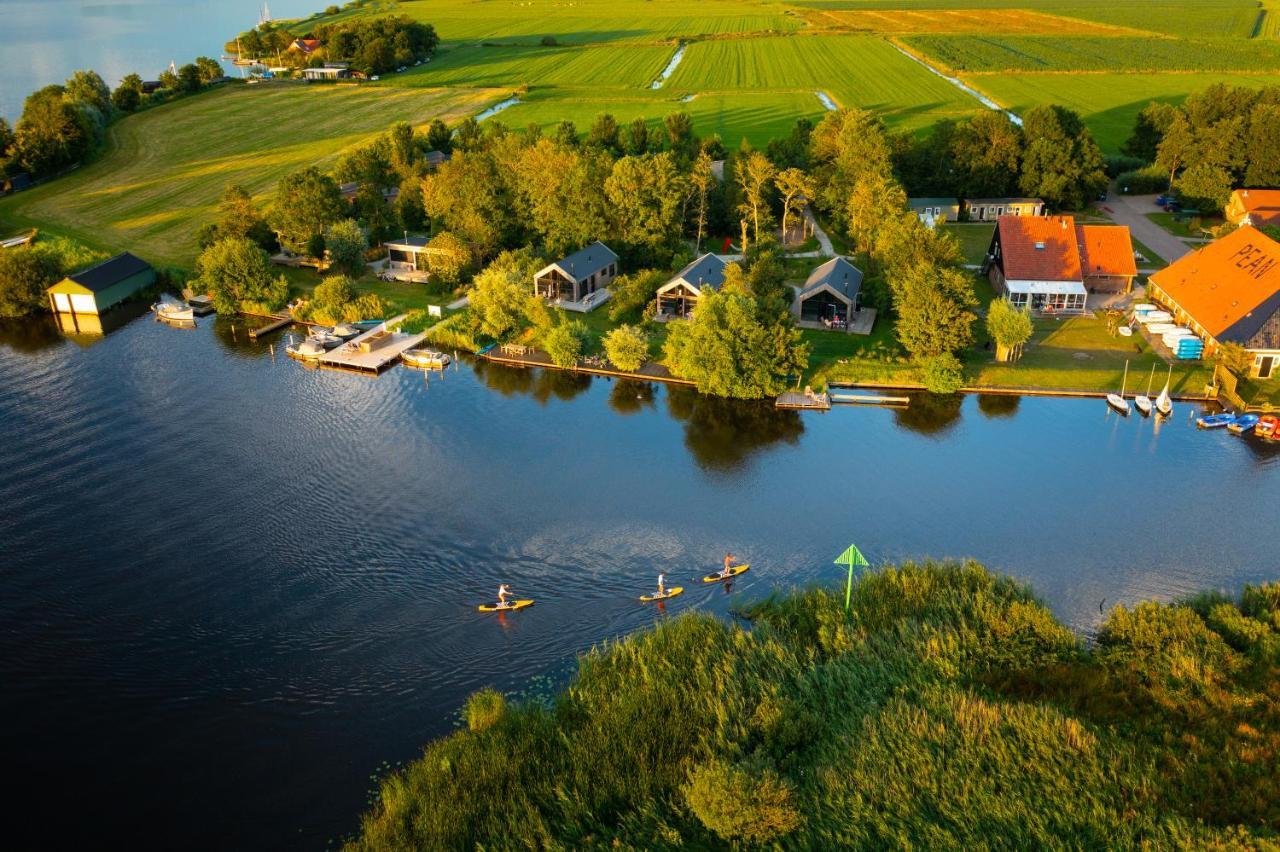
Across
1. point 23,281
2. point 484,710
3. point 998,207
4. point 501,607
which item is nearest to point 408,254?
point 23,281

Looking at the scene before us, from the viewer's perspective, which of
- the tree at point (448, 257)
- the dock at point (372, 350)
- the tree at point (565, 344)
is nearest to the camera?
the tree at point (565, 344)

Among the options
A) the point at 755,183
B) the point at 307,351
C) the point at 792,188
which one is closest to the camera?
the point at 307,351

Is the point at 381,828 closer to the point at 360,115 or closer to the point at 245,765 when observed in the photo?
the point at 245,765

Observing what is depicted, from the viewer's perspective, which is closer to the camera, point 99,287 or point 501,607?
point 501,607

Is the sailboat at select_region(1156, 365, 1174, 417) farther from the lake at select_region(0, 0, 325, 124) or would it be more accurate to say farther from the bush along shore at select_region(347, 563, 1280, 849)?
the lake at select_region(0, 0, 325, 124)

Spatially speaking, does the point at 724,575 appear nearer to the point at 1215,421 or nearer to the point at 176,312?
the point at 1215,421

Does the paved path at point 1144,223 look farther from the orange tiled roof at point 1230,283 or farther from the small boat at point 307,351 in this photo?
the small boat at point 307,351

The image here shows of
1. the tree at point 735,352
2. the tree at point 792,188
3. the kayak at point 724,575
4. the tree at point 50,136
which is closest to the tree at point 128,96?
the tree at point 50,136
